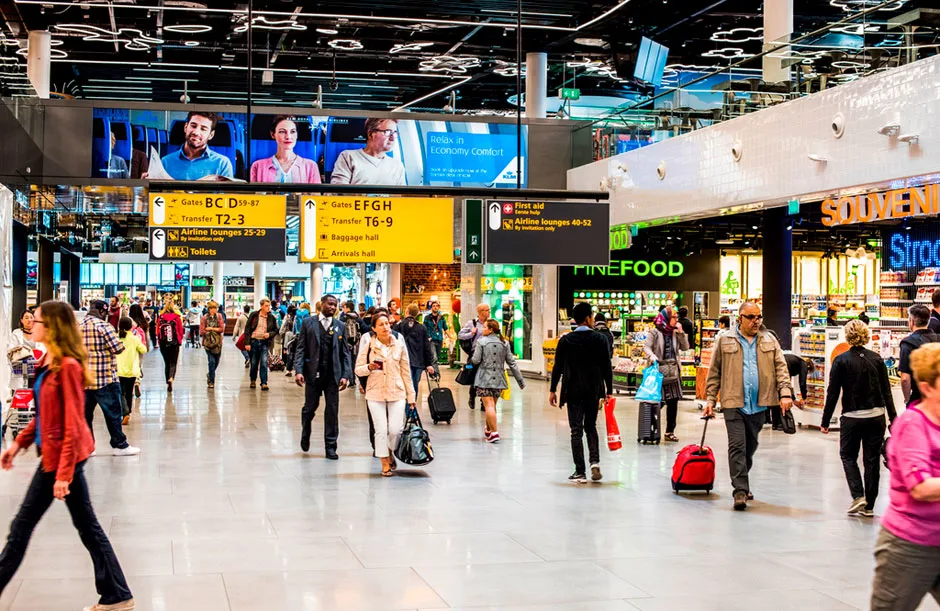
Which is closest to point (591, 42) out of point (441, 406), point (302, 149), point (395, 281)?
point (302, 149)

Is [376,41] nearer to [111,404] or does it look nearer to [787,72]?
[787,72]

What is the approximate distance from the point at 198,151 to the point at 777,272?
10616 millimetres

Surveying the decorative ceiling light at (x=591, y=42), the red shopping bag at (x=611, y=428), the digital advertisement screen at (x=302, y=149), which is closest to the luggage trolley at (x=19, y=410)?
the red shopping bag at (x=611, y=428)

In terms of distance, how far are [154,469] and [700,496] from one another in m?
5.39

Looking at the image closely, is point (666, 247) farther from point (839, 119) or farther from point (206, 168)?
point (839, 119)

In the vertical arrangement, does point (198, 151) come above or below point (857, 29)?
below

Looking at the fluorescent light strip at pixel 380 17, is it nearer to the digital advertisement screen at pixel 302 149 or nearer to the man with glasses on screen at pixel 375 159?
the digital advertisement screen at pixel 302 149

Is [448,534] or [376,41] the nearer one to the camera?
[448,534]

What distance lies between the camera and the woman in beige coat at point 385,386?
419 inches

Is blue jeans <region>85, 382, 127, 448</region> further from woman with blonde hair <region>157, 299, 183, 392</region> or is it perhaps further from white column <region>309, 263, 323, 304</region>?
white column <region>309, 263, 323, 304</region>

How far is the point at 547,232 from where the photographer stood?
13.2 meters

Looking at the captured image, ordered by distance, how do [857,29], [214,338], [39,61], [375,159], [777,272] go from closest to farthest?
[857,29], [777,272], [375,159], [214,338], [39,61]

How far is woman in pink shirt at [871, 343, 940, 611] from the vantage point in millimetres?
3947

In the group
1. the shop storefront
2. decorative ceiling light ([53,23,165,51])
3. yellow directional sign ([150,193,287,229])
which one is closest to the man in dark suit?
yellow directional sign ([150,193,287,229])
